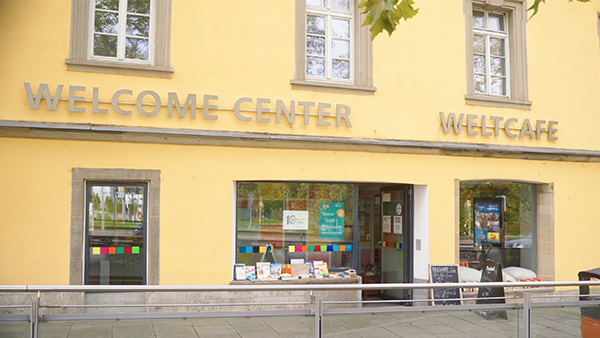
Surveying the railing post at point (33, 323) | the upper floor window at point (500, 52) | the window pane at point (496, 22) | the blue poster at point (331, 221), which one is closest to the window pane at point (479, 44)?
the upper floor window at point (500, 52)

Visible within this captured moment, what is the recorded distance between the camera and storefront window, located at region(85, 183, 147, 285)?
25.9 ft

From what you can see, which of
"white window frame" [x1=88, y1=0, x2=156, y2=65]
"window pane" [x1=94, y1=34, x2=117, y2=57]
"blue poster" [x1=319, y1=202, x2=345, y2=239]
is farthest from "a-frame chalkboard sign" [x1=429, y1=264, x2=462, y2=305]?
"window pane" [x1=94, y1=34, x2=117, y2=57]

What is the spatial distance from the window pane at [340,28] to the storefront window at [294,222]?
2.55 metres

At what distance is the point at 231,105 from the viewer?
829 centimetres

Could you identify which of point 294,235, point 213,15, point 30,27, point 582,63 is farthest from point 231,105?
point 582,63

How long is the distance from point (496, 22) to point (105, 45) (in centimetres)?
714

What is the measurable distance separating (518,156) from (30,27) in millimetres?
8301

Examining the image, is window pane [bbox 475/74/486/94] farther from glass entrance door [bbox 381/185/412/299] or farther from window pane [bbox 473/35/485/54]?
glass entrance door [bbox 381/185/412/299]

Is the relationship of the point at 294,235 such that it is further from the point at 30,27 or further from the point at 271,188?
the point at 30,27

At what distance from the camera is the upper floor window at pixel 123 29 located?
8.02 m

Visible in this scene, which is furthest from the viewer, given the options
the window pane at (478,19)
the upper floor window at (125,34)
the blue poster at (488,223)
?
the blue poster at (488,223)

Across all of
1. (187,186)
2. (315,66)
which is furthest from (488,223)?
(187,186)

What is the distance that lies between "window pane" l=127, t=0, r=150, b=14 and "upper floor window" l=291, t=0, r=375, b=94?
235 centimetres

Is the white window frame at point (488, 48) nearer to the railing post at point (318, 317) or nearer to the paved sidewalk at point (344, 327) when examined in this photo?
the paved sidewalk at point (344, 327)
